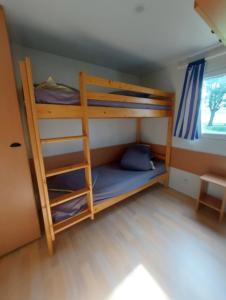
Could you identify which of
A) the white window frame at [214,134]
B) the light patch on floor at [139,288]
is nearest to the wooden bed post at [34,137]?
the light patch on floor at [139,288]

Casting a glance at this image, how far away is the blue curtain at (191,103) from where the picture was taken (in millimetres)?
2285

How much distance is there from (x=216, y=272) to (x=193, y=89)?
2.43m

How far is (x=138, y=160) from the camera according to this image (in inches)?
108

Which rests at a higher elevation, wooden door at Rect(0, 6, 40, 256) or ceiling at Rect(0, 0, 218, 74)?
ceiling at Rect(0, 0, 218, 74)

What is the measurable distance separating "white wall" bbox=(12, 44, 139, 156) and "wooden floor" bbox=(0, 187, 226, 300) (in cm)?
146

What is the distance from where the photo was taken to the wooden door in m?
1.36

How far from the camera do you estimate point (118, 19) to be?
1483 millimetres

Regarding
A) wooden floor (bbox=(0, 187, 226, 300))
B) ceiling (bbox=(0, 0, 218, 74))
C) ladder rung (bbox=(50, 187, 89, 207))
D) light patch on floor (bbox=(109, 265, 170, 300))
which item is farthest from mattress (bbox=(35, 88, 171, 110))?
light patch on floor (bbox=(109, 265, 170, 300))

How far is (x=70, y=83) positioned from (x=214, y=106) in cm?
244

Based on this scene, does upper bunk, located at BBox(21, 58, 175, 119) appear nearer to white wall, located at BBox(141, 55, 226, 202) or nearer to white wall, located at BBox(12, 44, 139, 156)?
white wall, located at BBox(141, 55, 226, 202)

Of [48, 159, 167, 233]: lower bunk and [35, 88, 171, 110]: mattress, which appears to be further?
[48, 159, 167, 233]: lower bunk

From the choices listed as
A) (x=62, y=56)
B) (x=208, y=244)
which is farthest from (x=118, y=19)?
(x=208, y=244)

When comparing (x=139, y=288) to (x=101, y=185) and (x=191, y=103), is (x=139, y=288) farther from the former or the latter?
(x=191, y=103)

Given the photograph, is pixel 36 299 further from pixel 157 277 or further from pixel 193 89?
pixel 193 89
